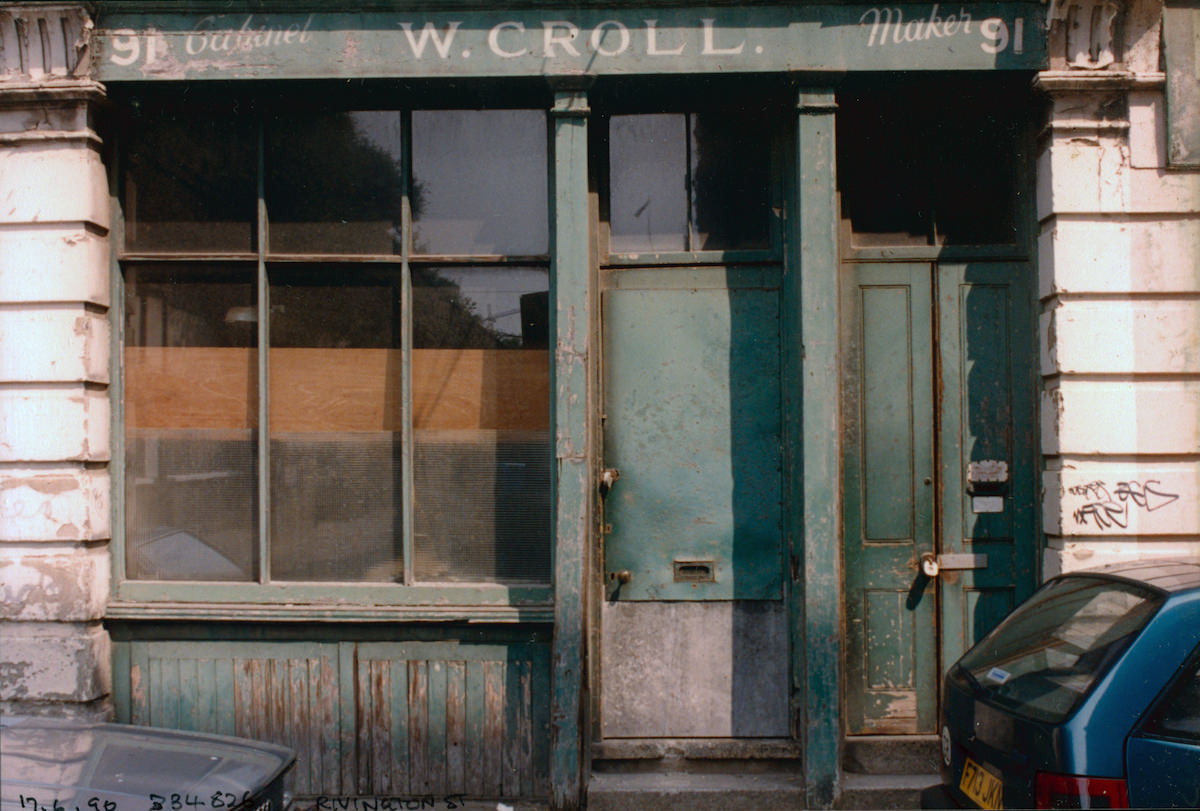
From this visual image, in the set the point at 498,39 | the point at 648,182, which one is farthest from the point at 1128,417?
the point at 498,39

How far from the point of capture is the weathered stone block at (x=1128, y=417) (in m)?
4.66

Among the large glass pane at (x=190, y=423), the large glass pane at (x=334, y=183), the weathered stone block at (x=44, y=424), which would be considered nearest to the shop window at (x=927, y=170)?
the large glass pane at (x=334, y=183)

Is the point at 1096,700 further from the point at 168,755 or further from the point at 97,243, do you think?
the point at 97,243

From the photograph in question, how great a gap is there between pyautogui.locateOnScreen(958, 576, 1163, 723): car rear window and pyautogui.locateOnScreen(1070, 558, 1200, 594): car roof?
44 mm

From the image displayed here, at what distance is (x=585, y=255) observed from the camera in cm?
486

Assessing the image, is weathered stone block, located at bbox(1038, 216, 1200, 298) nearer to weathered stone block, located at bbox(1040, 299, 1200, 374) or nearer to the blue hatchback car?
weathered stone block, located at bbox(1040, 299, 1200, 374)

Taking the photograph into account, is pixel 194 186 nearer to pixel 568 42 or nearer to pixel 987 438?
pixel 568 42

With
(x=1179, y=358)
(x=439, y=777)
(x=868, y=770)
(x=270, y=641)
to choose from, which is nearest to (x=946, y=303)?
(x=1179, y=358)

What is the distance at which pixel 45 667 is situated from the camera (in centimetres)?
481

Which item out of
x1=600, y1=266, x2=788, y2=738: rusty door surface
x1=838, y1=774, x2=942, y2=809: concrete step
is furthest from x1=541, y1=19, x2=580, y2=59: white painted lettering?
x1=838, y1=774, x2=942, y2=809: concrete step

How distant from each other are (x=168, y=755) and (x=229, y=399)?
2.57 meters

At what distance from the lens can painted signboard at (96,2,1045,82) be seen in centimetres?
483

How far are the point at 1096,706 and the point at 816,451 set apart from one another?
2.22 metres

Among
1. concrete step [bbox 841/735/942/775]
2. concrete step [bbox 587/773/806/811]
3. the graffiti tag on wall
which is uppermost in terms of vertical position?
the graffiti tag on wall
